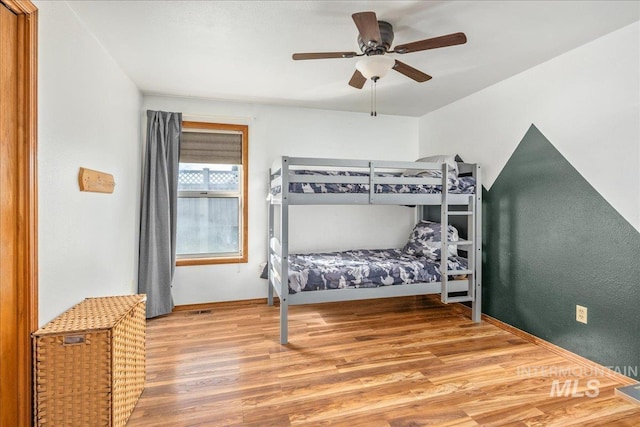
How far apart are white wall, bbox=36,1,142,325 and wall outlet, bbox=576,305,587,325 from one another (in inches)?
133

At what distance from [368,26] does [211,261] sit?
2.80 m

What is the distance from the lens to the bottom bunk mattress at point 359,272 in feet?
8.90

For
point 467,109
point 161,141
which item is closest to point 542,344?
point 467,109

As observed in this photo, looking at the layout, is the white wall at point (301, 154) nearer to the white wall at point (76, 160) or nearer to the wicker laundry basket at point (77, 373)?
the white wall at point (76, 160)

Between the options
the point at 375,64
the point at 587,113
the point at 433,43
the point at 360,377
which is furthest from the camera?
the point at 587,113

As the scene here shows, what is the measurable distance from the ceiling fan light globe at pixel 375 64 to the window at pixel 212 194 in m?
1.98

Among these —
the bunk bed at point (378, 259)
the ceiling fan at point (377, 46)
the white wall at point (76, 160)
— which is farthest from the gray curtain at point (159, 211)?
the ceiling fan at point (377, 46)

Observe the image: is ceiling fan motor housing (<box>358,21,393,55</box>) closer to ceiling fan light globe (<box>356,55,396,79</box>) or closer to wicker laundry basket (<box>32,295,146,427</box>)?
ceiling fan light globe (<box>356,55,396,79</box>)

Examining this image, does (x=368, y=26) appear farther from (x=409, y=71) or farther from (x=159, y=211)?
(x=159, y=211)

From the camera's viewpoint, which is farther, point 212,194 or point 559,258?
point 212,194

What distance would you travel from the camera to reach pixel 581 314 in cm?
231

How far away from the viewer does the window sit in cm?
346
